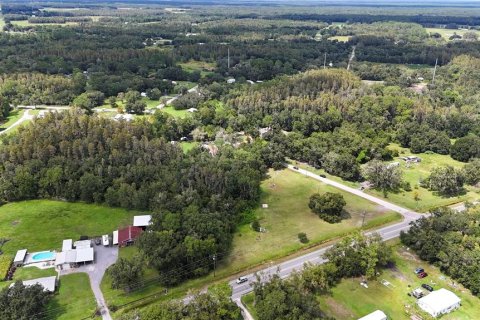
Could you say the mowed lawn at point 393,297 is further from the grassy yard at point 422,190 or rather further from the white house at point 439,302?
the grassy yard at point 422,190

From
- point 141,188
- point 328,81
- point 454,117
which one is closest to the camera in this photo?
point 141,188

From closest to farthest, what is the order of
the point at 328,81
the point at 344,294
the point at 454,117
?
1. the point at 344,294
2. the point at 454,117
3. the point at 328,81

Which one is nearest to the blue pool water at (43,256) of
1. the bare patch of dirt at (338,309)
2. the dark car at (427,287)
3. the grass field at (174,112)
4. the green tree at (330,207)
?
the bare patch of dirt at (338,309)

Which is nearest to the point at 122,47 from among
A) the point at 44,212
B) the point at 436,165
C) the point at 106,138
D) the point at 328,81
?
the point at 328,81

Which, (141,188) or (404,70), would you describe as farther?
(404,70)

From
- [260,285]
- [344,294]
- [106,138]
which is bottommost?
[344,294]

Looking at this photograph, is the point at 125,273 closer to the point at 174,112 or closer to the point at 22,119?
the point at 174,112

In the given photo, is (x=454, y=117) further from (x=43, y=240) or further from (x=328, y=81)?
(x=43, y=240)

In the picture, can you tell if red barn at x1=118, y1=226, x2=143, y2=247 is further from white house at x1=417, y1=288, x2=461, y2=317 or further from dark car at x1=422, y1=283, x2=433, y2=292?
dark car at x1=422, y1=283, x2=433, y2=292

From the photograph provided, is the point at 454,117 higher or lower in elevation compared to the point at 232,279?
higher
